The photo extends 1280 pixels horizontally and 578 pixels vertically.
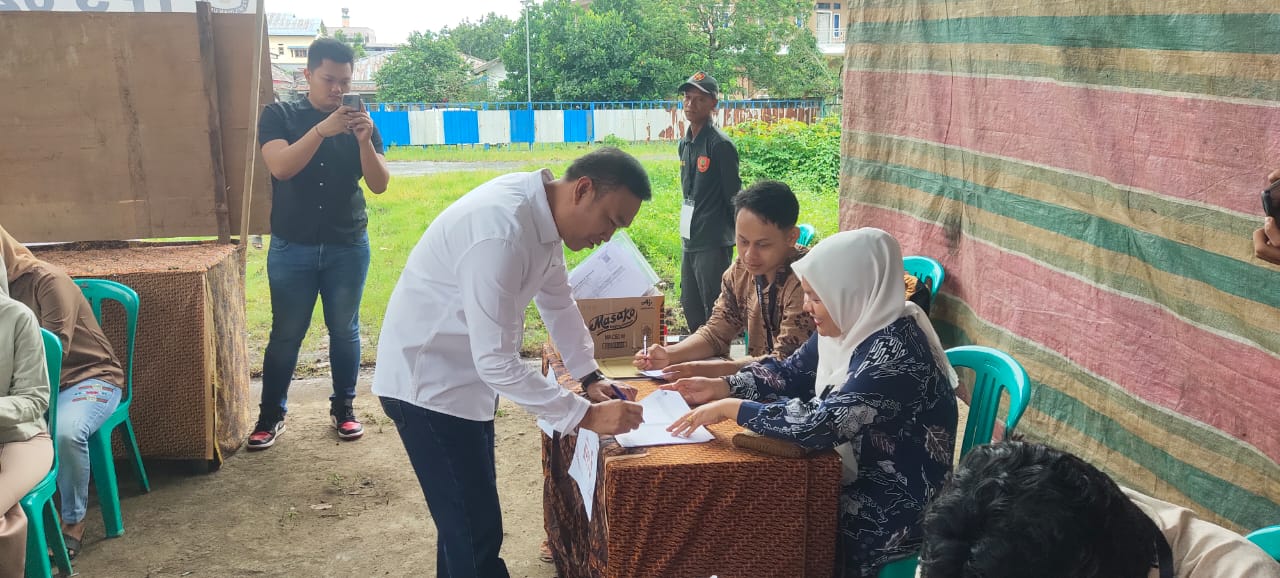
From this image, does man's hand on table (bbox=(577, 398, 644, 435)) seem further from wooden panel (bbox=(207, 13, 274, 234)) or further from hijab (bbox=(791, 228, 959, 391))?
wooden panel (bbox=(207, 13, 274, 234))

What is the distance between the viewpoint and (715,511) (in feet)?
6.32

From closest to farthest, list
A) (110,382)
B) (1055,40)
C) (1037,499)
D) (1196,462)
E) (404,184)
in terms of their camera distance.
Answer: (1037,499), (1196,462), (1055,40), (110,382), (404,184)

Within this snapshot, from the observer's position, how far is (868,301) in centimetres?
207

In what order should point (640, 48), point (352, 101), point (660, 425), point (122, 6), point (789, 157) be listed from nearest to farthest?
point (660, 425), point (352, 101), point (122, 6), point (789, 157), point (640, 48)

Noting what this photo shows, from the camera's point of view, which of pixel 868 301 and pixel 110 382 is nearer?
pixel 868 301

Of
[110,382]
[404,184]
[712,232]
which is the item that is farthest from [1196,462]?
[404,184]

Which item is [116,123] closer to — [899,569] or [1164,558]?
[899,569]

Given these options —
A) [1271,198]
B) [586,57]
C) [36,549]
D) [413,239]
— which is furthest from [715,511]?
[586,57]

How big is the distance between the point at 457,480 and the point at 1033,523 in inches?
57.1

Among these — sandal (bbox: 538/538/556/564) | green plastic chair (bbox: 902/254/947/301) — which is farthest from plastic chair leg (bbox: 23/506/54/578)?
green plastic chair (bbox: 902/254/947/301)

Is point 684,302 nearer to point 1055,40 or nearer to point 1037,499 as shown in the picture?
point 1055,40

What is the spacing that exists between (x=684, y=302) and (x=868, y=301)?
2.93 meters

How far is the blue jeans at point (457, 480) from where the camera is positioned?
7.01 ft

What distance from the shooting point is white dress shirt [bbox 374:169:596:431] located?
1.95 m
